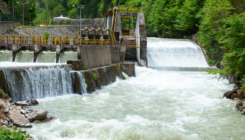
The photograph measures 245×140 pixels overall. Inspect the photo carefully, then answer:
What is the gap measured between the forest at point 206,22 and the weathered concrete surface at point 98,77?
8.27m

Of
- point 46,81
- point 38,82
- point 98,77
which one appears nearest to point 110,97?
point 98,77

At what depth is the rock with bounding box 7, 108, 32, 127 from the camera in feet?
29.6

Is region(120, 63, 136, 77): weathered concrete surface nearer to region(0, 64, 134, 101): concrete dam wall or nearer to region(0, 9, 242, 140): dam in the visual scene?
region(0, 9, 242, 140): dam

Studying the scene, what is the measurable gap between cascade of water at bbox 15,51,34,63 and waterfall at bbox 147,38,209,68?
567 inches

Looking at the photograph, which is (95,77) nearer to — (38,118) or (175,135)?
(38,118)

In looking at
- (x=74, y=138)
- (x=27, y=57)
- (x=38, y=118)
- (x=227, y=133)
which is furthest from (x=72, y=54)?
(x=227, y=133)

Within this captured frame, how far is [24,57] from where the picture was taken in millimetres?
20984

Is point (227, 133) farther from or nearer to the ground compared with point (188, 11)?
nearer to the ground

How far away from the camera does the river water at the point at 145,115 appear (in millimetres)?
8945

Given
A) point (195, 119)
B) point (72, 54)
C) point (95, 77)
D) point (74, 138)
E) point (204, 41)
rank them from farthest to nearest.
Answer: point (204, 41) → point (72, 54) → point (95, 77) → point (195, 119) → point (74, 138)

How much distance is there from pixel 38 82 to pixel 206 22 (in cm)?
1708

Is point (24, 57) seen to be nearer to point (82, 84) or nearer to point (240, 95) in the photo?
point (82, 84)

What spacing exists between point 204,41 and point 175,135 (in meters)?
21.9

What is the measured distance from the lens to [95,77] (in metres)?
17.0
